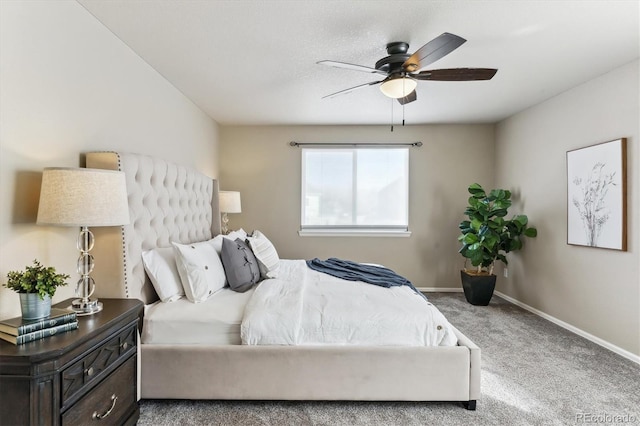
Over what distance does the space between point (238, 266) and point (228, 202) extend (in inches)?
64.1

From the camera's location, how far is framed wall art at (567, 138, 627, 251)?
2.71 m

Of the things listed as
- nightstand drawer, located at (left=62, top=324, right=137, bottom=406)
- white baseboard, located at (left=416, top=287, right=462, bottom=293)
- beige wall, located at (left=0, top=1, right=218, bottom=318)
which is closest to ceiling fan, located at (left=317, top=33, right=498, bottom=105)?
beige wall, located at (left=0, top=1, right=218, bottom=318)

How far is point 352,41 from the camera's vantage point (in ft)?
7.66

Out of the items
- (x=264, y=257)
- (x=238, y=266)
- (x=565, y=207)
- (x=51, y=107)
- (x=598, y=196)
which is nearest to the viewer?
(x=51, y=107)

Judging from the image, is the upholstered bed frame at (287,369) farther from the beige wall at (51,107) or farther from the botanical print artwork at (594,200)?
the botanical print artwork at (594,200)

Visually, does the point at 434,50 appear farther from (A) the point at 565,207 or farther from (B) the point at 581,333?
(B) the point at 581,333

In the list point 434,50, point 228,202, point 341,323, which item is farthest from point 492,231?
point 228,202

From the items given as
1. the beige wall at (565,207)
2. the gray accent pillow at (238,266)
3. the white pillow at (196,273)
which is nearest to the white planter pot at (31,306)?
the white pillow at (196,273)

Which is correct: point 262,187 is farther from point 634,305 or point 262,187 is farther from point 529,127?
point 634,305

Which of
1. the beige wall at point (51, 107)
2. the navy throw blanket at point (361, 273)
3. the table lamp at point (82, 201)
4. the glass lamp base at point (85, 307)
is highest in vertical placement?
the beige wall at point (51, 107)

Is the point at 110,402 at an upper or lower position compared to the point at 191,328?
lower

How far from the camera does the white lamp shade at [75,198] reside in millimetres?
1396

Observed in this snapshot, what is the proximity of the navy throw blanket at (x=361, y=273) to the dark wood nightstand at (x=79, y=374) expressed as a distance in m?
1.67

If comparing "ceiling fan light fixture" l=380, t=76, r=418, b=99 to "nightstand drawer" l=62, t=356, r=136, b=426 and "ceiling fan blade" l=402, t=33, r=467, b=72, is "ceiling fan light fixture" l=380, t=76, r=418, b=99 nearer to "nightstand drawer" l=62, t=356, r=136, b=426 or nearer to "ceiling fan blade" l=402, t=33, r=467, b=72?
"ceiling fan blade" l=402, t=33, r=467, b=72
